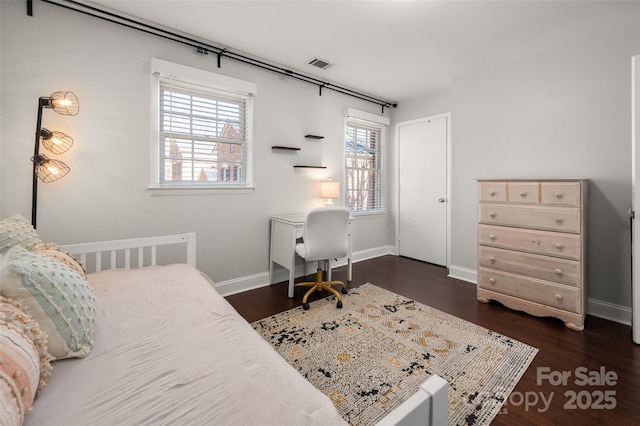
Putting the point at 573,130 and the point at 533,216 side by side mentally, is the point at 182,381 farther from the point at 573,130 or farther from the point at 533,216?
the point at 573,130

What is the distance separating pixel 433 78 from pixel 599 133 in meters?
1.83

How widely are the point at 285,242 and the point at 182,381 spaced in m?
2.26

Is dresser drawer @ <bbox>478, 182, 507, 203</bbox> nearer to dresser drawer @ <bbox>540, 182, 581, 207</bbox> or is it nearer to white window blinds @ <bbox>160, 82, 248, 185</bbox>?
dresser drawer @ <bbox>540, 182, 581, 207</bbox>

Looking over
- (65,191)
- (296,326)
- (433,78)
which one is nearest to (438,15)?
(433,78)

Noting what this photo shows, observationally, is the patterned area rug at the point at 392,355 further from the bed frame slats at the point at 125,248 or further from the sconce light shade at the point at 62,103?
the sconce light shade at the point at 62,103

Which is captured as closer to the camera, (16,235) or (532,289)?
(16,235)

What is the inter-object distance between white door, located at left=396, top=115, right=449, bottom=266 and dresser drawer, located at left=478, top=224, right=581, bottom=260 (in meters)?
1.34

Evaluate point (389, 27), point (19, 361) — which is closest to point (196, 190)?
point (19, 361)

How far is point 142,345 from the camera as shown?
111cm

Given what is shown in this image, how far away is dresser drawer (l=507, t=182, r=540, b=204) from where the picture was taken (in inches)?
101

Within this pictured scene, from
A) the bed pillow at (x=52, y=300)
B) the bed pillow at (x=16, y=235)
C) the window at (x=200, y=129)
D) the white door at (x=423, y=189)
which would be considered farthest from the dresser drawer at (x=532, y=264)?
the bed pillow at (x=16, y=235)

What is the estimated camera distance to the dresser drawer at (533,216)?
2387mm

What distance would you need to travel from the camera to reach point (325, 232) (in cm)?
282

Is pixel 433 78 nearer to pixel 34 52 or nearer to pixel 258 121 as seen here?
pixel 258 121
